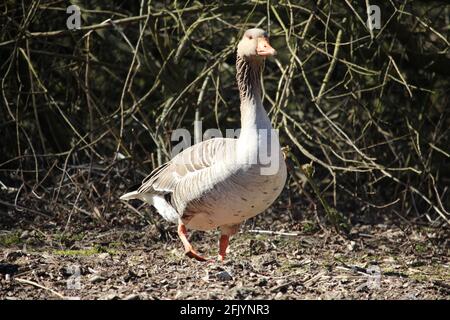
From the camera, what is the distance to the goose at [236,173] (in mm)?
4469

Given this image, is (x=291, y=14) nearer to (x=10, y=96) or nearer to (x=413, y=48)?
(x=413, y=48)

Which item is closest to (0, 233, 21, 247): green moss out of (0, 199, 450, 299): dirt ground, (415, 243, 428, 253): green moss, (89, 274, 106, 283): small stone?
(0, 199, 450, 299): dirt ground

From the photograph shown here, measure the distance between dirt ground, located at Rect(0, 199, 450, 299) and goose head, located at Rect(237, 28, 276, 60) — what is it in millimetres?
1297

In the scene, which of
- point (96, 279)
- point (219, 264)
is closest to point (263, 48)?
point (219, 264)

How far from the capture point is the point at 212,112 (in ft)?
22.5

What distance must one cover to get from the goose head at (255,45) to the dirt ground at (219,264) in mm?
1297

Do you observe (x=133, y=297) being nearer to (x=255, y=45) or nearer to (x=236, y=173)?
(x=236, y=173)

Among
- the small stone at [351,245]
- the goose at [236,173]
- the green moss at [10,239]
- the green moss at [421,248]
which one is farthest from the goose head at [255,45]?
the green moss at [10,239]

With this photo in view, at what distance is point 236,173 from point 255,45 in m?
0.88

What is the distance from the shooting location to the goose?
447cm

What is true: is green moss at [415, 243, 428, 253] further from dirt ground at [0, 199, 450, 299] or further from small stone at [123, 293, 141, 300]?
small stone at [123, 293, 141, 300]

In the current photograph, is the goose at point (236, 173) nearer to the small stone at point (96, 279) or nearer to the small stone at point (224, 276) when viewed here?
the small stone at point (224, 276)

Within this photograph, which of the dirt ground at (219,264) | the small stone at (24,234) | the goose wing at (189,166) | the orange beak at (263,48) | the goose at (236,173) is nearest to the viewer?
the dirt ground at (219,264)

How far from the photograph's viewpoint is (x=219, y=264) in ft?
15.0
